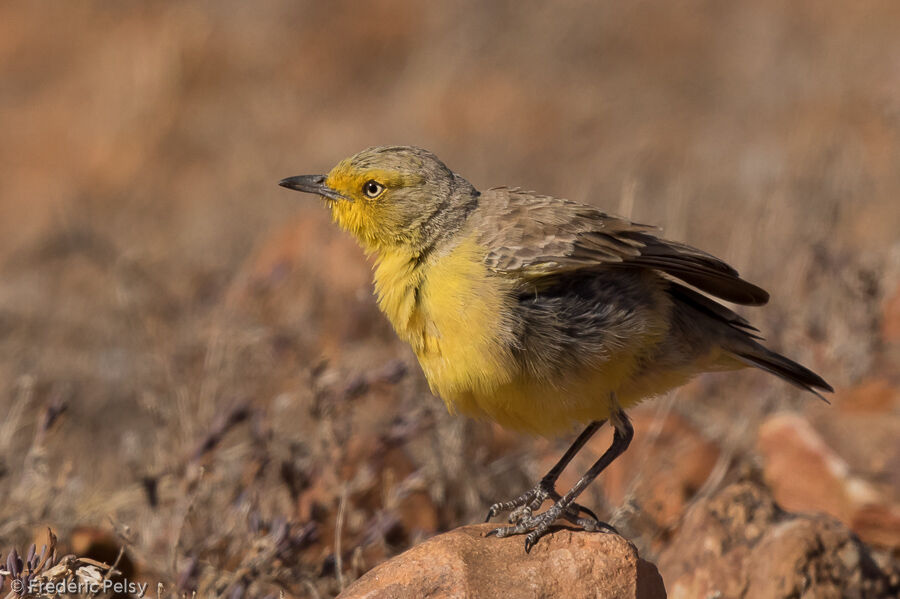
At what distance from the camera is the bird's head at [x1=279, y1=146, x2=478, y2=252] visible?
15.9 feet

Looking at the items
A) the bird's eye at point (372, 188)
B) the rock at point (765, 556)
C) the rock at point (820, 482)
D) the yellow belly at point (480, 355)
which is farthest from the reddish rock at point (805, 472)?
the bird's eye at point (372, 188)

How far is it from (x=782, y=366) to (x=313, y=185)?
8.31 feet

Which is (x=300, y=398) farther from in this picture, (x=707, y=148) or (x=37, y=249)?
(x=707, y=148)

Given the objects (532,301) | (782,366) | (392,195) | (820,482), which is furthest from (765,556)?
(392,195)

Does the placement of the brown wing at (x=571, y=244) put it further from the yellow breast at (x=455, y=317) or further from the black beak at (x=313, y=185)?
the black beak at (x=313, y=185)

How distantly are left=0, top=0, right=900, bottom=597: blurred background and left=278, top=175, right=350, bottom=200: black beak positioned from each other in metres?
1.17

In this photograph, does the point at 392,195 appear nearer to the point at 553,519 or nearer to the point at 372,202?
the point at 372,202

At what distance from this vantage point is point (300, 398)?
7270 millimetres

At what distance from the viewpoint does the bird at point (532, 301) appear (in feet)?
14.2

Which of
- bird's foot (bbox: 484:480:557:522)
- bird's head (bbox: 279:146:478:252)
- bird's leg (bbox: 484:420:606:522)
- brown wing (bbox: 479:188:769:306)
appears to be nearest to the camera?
brown wing (bbox: 479:188:769:306)

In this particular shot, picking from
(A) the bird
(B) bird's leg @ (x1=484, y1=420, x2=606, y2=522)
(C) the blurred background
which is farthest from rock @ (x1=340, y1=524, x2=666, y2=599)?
(C) the blurred background

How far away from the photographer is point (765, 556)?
4789 millimetres

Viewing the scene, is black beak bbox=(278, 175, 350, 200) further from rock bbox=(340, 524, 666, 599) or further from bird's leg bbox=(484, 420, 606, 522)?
rock bbox=(340, 524, 666, 599)

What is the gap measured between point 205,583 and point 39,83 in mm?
16072
